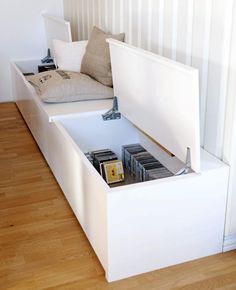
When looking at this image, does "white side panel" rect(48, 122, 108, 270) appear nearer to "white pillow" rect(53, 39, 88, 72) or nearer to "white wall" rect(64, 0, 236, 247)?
"white wall" rect(64, 0, 236, 247)

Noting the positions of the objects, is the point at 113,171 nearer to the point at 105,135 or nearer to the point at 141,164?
the point at 141,164

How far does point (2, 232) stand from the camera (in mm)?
2248

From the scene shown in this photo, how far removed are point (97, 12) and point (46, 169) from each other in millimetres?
1330

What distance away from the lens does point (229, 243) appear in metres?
2.08

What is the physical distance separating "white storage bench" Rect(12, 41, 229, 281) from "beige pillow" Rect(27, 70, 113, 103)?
0.52m

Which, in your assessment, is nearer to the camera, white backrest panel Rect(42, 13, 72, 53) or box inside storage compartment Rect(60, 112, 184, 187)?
box inside storage compartment Rect(60, 112, 184, 187)

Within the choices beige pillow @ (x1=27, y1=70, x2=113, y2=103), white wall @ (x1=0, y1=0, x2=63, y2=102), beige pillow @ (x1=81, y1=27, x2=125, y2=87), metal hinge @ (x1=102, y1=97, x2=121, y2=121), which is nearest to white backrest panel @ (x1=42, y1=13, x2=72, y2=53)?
white wall @ (x1=0, y1=0, x2=63, y2=102)

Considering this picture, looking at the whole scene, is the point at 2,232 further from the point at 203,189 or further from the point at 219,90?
Answer: the point at 219,90

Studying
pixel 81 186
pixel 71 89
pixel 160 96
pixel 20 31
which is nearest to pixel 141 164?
pixel 81 186

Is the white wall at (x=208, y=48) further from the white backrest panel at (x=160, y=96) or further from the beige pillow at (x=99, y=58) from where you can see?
the beige pillow at (x=99, y=58)

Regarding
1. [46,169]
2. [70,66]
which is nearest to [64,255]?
[46,169]

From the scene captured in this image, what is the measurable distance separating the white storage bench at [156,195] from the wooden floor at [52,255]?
0.06 m

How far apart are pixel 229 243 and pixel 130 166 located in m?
0.83

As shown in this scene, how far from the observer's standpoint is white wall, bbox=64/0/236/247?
181cm
